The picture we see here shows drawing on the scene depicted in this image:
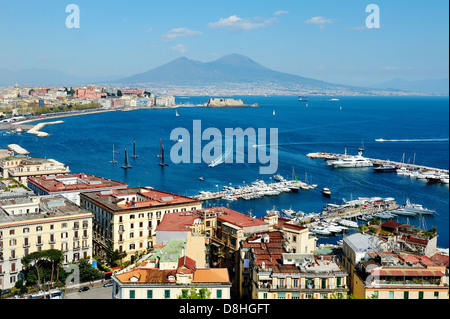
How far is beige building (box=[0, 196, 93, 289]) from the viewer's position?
303 inches

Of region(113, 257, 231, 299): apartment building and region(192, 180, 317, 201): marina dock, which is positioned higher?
region(113, 257, 231, 299): apartment building

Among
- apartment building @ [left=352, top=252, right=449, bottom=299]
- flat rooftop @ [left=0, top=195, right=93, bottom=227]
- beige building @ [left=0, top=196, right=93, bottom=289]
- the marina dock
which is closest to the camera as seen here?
apartment building @ [left=352, top=252, right=449, bottom=299]

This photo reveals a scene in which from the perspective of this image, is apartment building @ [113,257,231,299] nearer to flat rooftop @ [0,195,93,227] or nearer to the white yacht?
flat rooftop @ [0,195,93,227]

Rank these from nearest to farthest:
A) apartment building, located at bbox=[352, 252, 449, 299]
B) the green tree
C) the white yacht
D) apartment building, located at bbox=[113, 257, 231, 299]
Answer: apartment building, located at bbox=[352, 252, 449, 299] → apartment building, located at bbox=[113, 257, 231, 299] → the green tree → the white yacht

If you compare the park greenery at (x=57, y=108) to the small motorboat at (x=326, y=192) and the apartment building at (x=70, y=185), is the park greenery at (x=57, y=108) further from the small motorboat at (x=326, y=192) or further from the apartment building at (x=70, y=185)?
the apartment building at (x=70, y=185)

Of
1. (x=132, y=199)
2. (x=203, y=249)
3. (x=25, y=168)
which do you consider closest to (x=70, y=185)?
(x=132, y=199)

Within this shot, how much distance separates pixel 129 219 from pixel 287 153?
18491 millimetres

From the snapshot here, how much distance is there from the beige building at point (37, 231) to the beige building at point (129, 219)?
2.27 ft

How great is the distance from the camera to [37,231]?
806cm

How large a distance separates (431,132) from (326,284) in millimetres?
33636

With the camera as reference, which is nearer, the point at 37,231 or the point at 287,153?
the point at 37,231

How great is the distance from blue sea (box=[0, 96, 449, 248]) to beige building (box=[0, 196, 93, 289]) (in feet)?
19.4

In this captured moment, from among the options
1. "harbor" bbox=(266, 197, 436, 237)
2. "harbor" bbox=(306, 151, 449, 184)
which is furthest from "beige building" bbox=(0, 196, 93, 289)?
"harbor" bbox=(306, 151, 449, 184)

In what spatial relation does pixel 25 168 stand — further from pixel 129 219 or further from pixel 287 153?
pixel 287 153
